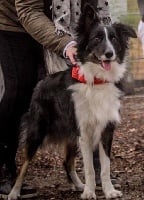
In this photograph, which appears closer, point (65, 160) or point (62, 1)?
point (62, 1)

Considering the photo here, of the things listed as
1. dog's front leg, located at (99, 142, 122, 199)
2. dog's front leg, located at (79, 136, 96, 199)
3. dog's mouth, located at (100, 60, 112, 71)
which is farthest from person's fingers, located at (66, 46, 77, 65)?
dog's front leg, located at (99, 142, 122, 199)

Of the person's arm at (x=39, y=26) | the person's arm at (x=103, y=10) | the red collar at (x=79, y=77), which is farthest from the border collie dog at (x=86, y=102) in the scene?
the person's arm at (x=103, y=10)

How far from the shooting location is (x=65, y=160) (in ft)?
17.7

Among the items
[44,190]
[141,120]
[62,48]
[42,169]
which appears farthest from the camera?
[141,120]

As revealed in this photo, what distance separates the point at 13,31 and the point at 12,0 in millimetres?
260

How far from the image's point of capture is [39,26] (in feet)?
15.3

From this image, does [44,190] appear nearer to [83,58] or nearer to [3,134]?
[3,134]

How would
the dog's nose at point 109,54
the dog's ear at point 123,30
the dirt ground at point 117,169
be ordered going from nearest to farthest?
the dog's nose at point 109,54 → the dog's ear at point 123,30 → the dirt ground at point 117,169

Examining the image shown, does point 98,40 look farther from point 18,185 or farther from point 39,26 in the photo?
point 18,185

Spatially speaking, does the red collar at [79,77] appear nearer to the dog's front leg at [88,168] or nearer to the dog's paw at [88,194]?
the dog's front leg at [88,168]

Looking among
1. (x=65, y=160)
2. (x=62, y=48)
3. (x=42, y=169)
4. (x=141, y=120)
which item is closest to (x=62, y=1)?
(x=62, y=48)

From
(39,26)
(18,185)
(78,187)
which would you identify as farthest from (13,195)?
(39,26)

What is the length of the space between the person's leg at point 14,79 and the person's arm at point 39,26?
1.29 feet

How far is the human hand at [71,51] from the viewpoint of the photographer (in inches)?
184
